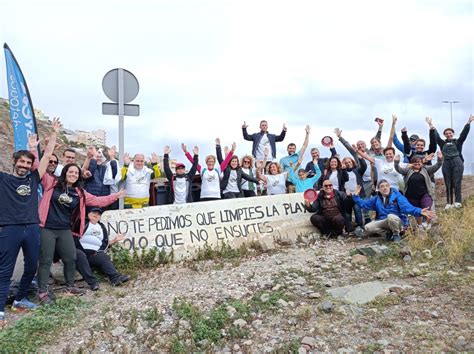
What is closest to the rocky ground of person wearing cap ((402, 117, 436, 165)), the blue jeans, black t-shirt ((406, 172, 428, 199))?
the blue jeans

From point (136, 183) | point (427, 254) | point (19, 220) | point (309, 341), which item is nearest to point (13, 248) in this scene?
point (19, 220)

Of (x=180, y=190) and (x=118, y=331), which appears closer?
(x=118, y=331)

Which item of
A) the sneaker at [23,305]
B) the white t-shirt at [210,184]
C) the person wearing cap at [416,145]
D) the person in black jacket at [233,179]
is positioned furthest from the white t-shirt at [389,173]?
the sneaker at [23,305]

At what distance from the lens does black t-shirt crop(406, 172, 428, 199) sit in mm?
8148

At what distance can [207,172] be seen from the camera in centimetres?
903

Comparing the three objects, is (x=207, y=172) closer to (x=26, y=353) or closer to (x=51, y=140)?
(x=51, y=140)

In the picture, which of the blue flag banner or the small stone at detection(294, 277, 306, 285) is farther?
the blue flag banner

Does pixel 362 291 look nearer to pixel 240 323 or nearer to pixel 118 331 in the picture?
pixel 240 323

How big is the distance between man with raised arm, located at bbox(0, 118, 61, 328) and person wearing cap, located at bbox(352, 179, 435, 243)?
5618mm

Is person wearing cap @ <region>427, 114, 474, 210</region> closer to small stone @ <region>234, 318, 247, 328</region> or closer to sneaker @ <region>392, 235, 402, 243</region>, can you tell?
sneaker @ <region>392, 235, 402, 243</region>

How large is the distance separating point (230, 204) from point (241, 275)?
8.33ft

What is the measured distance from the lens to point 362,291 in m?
5.40

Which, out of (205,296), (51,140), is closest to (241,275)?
(205,296)

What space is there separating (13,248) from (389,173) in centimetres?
689
